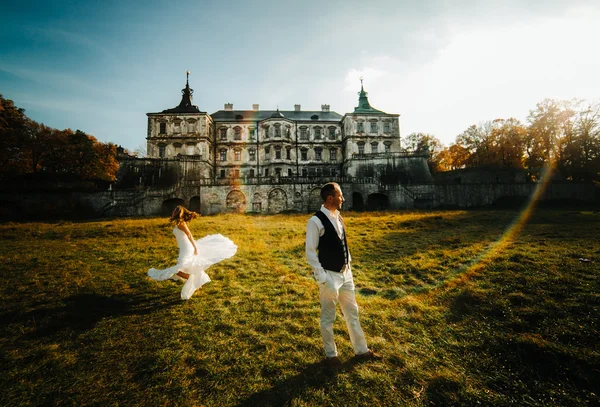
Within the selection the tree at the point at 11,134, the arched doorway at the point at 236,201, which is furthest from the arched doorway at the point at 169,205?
the tree at the point at 11,134

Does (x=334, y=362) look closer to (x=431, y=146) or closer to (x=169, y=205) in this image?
(x=169, y=205)

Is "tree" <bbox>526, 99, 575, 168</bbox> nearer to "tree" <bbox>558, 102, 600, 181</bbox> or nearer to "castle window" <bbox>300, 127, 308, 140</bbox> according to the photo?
"tree" <bbox>558, 102, 600, 181</bbox>

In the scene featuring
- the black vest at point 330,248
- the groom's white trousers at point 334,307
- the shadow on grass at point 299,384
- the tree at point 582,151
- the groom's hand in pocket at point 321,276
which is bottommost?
the shadow on grass at point 299,384

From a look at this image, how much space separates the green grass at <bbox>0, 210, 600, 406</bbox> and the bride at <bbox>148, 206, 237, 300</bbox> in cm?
38

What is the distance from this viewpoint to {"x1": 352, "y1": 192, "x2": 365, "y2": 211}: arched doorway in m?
28.6

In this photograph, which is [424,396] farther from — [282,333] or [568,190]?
[568,190]

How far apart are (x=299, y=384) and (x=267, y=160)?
3927 cm

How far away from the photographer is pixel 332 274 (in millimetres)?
3414

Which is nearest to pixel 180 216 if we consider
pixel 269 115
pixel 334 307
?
pixel 334 307

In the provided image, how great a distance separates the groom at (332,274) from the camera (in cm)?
338

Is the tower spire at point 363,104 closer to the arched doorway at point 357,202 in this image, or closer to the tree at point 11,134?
the arched doorway at point 357,202

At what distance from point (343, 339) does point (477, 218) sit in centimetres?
1779

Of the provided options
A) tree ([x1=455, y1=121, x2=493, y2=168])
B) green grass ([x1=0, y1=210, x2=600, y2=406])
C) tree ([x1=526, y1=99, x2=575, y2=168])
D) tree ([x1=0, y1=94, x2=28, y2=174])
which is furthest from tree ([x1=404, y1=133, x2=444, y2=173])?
tree ([x1=0, y1=94, x2=28, y2=174])

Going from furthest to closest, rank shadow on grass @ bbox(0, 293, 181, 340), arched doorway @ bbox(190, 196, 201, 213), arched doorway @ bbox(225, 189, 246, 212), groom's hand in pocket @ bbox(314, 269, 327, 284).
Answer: arched doorway @ bbox(190, 196, 201, 213) < arched doorway @ bbox(225, 189, 246, 212) < shadow on grass @ bbox(0, 293, 181, 340) < groom's hand in pocket @ bbox(314, 269, 327, 284)
